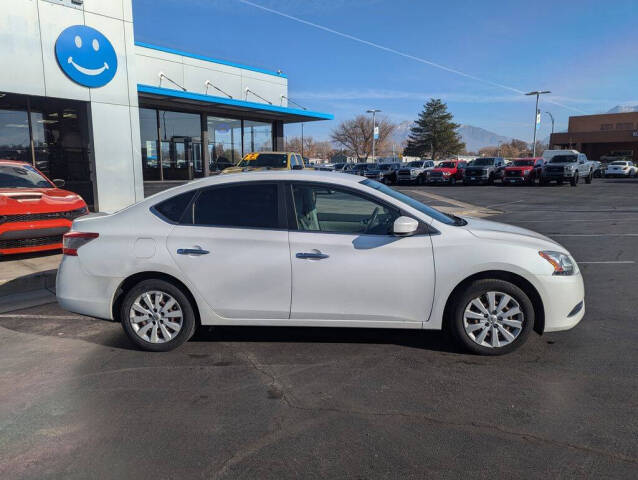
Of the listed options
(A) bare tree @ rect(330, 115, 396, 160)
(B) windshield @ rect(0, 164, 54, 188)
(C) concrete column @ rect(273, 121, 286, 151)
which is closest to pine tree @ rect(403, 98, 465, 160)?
(A) bare tree @ rect(330, 115, 396, 160)

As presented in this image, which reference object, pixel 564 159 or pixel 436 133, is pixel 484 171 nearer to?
pixel 564 159

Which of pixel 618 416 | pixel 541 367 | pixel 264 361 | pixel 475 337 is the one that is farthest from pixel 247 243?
pixel 618 416

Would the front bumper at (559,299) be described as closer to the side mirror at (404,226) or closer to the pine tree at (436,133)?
the side mirror at (404,226)

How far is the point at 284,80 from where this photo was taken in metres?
26.1

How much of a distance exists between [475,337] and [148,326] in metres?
2.92

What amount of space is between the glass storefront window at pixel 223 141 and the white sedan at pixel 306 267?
20.3 m

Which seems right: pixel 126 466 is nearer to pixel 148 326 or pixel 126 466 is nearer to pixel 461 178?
pixel 148 326

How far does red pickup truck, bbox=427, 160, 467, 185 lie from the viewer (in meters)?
34.5

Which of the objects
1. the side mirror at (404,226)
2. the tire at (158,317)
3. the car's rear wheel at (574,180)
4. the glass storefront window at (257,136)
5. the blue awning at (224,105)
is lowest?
the tire at (158,317)

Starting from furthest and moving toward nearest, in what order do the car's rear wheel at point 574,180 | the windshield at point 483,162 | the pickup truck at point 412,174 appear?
the pickup truck at point 412,174, the windshield at point 483,162, the car's rear wheel at point 574,180

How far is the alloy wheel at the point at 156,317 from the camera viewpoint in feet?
13.9

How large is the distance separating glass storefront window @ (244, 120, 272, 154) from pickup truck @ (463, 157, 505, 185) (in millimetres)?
15080

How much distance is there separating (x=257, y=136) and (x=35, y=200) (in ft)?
62.5

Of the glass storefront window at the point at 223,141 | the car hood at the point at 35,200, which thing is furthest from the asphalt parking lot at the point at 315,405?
the glass storefront window at the point at 223,141
